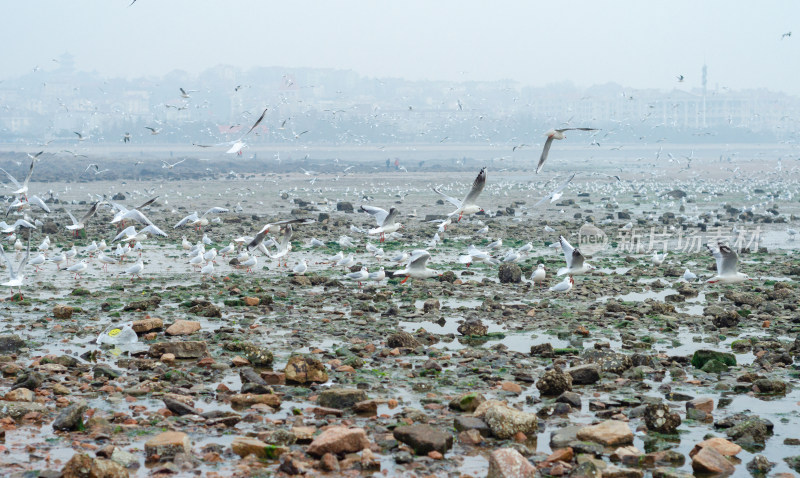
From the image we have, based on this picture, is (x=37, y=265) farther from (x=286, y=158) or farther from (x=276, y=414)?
(x=286, y=158)

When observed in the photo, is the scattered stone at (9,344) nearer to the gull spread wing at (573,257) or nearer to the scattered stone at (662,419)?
the scattered stone at (662,419)

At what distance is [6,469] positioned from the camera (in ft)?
18.2

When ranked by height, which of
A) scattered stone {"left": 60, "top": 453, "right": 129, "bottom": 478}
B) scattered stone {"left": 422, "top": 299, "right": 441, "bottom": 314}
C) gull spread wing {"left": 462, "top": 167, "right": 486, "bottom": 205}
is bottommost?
scattered stone {"left": 422, "top": 299, "right": 441, "bottom": 314}

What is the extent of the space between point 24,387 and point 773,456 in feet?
19.7

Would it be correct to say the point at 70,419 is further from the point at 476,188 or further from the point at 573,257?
the point at 476,188

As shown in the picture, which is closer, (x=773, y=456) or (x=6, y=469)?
(x=6, y=469)

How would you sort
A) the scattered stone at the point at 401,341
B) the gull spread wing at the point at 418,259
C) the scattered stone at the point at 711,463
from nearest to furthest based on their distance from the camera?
the scattered stone at the point at 711,463 → the scattered stone at the point at 401,341 → the gull spread wing at the point at 418,259

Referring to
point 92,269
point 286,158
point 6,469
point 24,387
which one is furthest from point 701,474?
point 286,158

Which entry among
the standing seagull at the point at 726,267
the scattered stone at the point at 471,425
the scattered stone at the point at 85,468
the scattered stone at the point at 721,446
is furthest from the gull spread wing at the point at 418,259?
the scattered stone at the point at 85,468

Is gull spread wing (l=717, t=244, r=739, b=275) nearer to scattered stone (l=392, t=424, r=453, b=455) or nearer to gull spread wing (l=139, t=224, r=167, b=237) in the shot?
scattered stone (l=392, t=424, r=453, b=455)

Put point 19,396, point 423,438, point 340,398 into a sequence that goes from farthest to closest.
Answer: point 340,398 → point 19,396 → point 423,438

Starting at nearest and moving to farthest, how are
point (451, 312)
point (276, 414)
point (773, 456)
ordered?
point (773, 456)
point (276, 414)
point (451, 312)

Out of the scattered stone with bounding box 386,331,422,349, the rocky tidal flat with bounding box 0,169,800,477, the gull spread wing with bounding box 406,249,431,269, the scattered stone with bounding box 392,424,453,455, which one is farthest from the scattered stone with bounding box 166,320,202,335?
the scattered stone with bounding box 392,424,453,455

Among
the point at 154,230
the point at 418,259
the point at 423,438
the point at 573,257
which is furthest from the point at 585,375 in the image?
the point at 154,230
